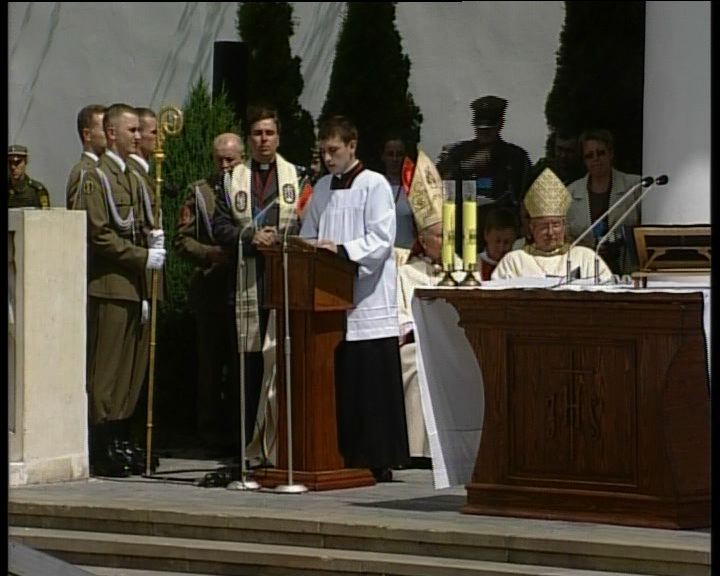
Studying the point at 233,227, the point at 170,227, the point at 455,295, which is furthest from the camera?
the point at 170,227

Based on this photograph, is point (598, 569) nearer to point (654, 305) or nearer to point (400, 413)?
point (654, 305)

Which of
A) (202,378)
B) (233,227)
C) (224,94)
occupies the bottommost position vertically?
(202,378)

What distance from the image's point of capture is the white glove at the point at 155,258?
33.3ft

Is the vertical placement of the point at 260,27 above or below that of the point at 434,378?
above

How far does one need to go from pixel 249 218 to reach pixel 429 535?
2.86m

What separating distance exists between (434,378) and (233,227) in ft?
6.98

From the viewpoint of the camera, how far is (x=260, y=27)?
37.7ft

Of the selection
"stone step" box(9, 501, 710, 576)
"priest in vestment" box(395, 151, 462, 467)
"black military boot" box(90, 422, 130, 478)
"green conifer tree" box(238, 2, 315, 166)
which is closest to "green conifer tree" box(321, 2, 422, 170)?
"green conifer tree" box(238, 2, 315, 166)

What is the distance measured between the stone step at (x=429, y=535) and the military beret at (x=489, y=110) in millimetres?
3718

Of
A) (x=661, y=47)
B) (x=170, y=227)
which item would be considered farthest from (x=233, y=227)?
(x=661, y=47)

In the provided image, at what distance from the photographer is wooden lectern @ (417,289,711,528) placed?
25.5 feet

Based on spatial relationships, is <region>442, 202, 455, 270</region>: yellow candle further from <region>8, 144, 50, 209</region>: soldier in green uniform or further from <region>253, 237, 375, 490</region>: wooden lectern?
<region>8, 144, 50, 209</region>: soldier in green uniform

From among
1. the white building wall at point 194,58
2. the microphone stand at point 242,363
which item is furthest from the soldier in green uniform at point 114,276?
the white building wall at point 194,58

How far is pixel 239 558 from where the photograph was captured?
8.09 m
